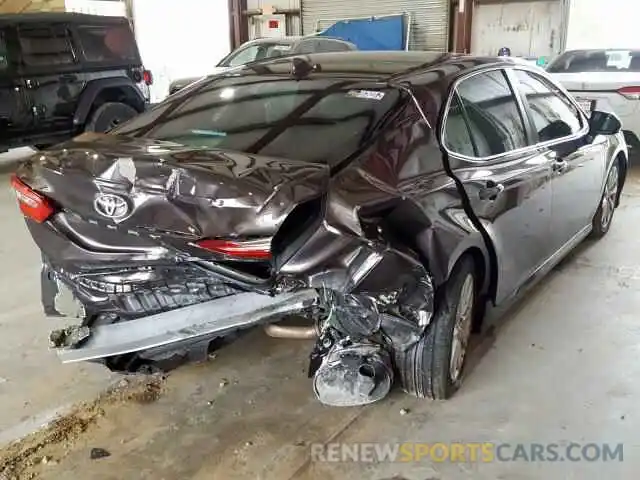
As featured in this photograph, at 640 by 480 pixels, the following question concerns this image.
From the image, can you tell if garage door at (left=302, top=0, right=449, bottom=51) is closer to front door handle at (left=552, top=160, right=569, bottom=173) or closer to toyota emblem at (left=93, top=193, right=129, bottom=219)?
front door handle at (left=552, top=160, right=569, bottom=173)

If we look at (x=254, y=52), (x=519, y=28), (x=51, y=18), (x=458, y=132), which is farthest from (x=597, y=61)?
(x=51, y=18)

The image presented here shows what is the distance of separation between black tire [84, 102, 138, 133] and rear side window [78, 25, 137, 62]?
62 centimetres

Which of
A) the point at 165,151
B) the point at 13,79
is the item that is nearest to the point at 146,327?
the point at 165,151

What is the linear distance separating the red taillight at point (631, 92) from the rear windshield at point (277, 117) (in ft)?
18.7

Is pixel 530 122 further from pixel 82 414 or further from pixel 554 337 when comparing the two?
pixel 82 414

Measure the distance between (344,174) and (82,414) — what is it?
1.62m

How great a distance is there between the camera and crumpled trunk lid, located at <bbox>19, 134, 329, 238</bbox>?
2.19 metres

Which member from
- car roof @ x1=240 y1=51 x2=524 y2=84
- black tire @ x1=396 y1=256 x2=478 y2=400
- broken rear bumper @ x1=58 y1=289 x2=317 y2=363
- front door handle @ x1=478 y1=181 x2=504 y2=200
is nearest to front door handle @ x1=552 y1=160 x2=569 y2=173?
car roof @ x1=240 y1=51 x2=524 y2=84

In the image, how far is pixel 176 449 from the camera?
2.65 m

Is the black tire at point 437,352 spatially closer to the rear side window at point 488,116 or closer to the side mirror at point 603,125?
the rear side window at point 488,116

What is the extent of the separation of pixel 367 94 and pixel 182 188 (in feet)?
3.43

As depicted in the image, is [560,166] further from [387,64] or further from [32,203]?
[32,203]

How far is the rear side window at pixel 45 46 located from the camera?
784cm

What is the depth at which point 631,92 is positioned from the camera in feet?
24.6
